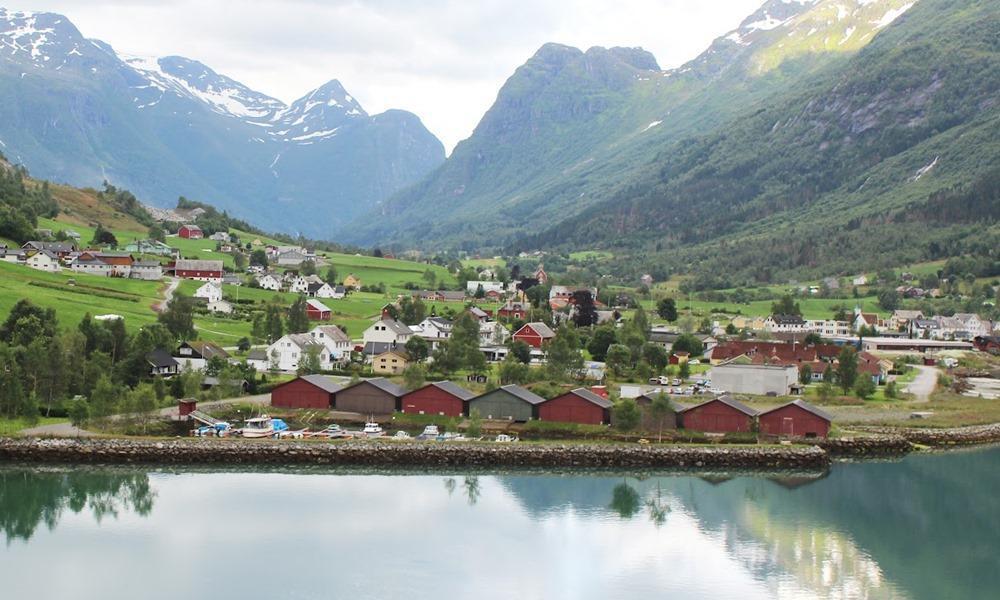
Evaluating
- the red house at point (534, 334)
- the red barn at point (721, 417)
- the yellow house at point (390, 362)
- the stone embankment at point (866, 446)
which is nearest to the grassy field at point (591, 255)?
the red house at point (534, 334)

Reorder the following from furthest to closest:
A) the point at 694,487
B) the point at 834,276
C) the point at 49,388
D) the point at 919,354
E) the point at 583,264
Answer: the point at 583,264 → the point at 834,276 → the point at 919,354 → the point at 49,388 → the point at 694,487

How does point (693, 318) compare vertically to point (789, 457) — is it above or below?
above

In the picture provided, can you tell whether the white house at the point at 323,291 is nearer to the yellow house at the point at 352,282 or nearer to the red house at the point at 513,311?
the yellow house at the point at 352,282

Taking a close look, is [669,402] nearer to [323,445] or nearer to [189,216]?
[323,445]

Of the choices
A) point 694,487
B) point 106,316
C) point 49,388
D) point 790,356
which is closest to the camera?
point 694,487

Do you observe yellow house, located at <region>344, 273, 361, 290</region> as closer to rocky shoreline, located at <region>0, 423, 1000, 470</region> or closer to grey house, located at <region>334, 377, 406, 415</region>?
grey house, located at <region>334, 377, 406, 415</region>

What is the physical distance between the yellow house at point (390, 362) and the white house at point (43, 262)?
30.9 m

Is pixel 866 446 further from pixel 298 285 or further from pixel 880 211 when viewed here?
pixel 880 211

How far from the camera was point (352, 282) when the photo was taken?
10688 cm

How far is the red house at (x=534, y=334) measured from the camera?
7250cm

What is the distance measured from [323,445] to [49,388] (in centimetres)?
1194

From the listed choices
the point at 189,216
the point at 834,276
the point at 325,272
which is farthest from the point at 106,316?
the point at 834,276

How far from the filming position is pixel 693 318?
311 feet

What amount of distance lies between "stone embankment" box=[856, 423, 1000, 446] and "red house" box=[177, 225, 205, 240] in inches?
3472
